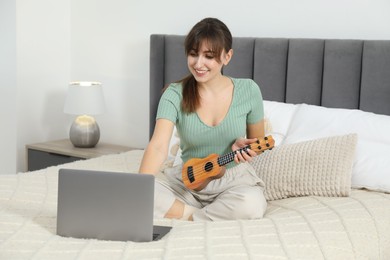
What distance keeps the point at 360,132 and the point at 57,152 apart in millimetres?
1888

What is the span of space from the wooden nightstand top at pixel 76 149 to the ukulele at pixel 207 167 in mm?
1458

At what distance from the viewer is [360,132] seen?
291cm

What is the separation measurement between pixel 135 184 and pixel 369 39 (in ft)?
5.67

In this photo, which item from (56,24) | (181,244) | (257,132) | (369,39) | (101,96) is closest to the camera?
(181,244)

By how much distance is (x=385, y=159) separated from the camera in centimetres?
272

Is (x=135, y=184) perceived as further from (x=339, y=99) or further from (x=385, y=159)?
(x=339, y=99)

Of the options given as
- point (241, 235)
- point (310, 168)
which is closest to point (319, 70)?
→ point (310, 168)

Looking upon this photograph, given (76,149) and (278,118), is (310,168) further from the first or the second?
(76,149)

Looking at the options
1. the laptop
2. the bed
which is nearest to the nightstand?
the bed

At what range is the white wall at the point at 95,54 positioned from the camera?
13.0 feet

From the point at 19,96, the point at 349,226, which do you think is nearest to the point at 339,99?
the point at 349,226

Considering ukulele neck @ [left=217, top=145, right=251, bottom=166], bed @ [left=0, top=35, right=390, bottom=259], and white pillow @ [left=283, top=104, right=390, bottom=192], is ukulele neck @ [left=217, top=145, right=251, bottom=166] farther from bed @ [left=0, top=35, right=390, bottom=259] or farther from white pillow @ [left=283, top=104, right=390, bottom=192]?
white pillow @ [left=283, top=104, right=390, bottom=192]

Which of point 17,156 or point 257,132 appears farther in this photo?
point 17,156

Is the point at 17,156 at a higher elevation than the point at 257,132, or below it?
below
